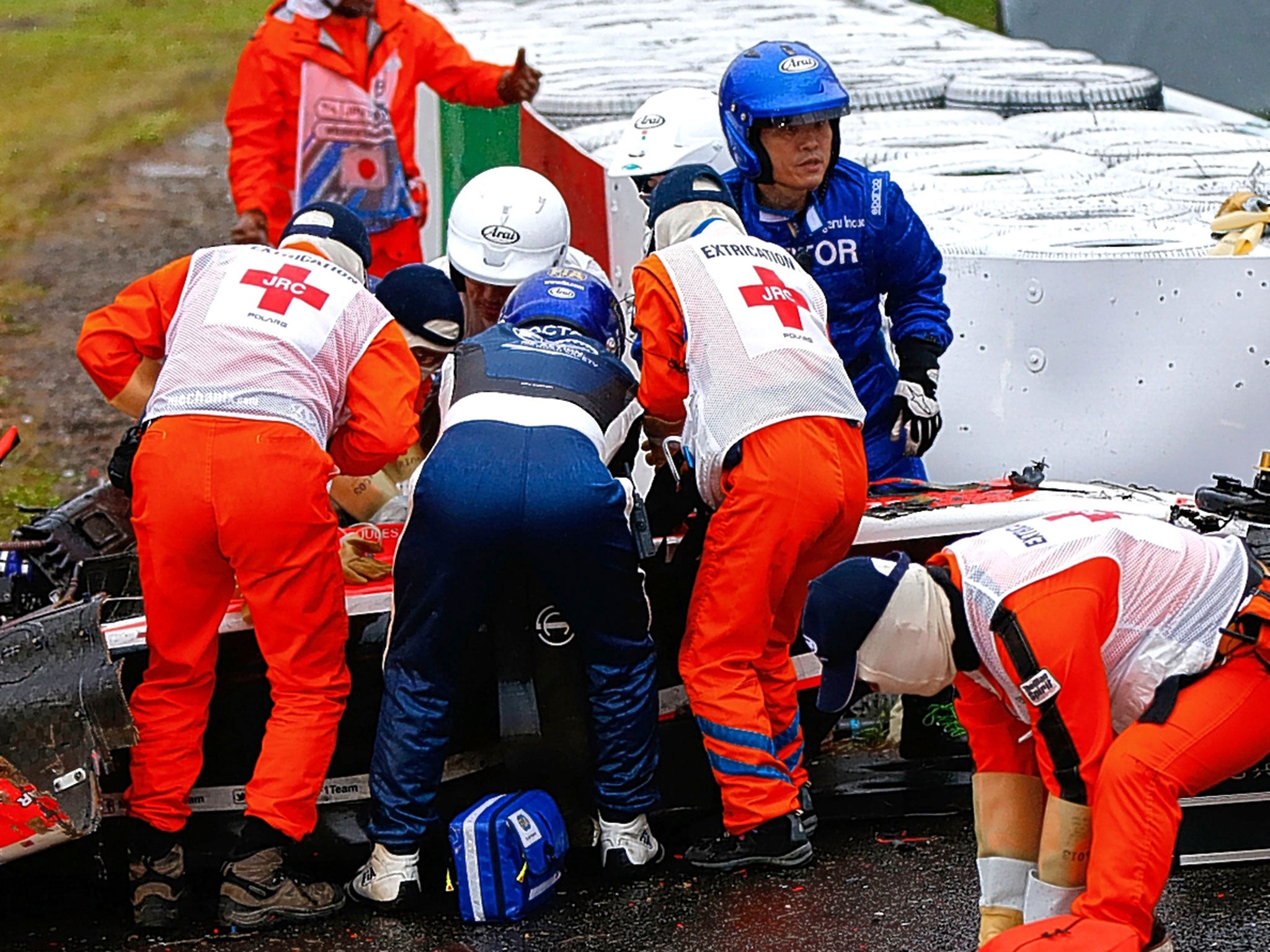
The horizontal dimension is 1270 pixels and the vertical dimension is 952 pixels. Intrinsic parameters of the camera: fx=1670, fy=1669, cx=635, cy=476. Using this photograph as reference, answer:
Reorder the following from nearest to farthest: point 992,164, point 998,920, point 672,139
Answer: point 998,920
point 672,139
point 992,164

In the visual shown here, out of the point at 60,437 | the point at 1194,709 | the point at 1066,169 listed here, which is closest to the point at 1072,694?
the point at 1194,709

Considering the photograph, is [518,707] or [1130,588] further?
[518,707]

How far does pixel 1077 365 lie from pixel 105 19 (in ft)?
69.8

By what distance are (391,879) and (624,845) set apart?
0.63 meters

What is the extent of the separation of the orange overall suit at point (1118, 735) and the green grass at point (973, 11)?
12.4 m

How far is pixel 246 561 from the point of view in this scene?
4.28m

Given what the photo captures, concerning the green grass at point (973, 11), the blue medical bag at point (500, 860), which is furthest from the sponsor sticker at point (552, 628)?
the green grass at point (973, 11)

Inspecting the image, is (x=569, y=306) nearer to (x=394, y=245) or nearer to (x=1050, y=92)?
(x=394, y=245)

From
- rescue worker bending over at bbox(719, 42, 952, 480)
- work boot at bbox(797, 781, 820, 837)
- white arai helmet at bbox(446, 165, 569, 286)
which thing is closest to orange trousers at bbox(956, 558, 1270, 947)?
work boot at bbox(797, 781, 820, 837)

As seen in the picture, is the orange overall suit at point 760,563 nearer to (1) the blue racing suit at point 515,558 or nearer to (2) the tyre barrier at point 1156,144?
(1) the blue racing suit at point 515,558

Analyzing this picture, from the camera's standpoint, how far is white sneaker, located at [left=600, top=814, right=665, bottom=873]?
178 inches

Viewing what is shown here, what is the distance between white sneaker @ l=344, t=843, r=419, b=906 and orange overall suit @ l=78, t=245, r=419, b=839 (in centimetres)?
21

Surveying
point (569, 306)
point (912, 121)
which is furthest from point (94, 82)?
point (569, 306)

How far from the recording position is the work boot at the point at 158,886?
Result: 4355 mm
